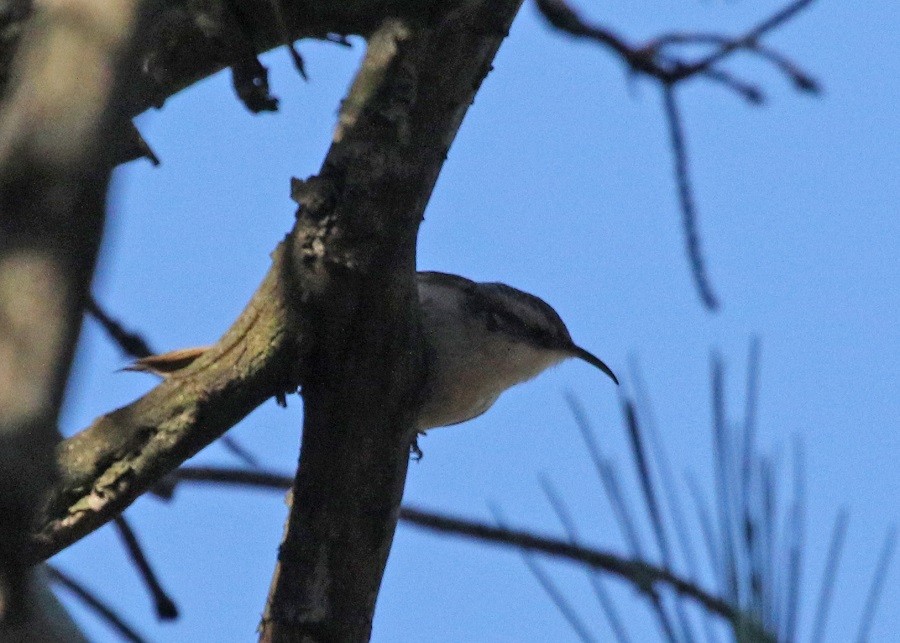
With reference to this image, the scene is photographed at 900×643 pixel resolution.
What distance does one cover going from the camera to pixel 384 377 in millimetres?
3061

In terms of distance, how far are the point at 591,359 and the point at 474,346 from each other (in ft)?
5.83

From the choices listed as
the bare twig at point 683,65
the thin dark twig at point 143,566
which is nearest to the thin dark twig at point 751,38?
the bare twig at point 683,65

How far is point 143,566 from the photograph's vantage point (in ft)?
13.9

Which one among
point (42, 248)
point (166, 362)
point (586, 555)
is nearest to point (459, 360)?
point (166, 362)

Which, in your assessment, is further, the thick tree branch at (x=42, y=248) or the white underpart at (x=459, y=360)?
the white underpart at (x=459, y=360)

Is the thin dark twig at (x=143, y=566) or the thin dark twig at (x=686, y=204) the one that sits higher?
the thin dark twig at (x=686, y=204)

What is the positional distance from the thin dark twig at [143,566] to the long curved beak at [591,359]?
88.1 inches

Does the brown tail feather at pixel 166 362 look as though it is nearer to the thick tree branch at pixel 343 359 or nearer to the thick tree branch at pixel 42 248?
the thick tree branch at pixel 343 359

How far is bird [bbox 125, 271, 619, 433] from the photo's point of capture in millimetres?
3686

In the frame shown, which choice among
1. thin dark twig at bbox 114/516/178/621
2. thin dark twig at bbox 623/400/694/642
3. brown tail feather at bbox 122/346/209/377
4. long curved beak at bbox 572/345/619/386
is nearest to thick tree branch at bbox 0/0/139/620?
thin dark twig at bbox 623/400/694/642

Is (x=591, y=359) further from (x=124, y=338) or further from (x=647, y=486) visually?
(x=647, y=486)

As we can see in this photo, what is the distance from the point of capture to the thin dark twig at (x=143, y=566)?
4.21 metres

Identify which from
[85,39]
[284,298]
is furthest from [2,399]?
[284,298]

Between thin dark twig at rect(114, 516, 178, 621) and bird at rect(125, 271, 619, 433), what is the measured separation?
70 cm
